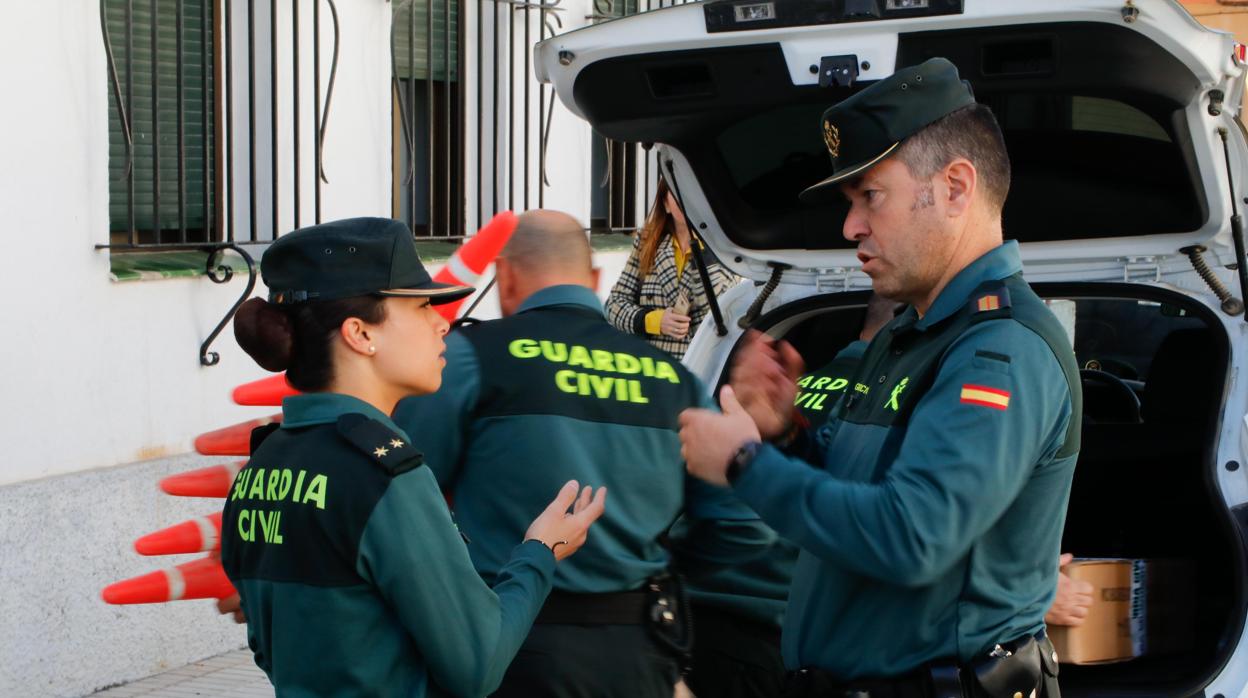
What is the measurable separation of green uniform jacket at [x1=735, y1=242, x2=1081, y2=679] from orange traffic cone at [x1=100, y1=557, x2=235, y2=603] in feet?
7.29

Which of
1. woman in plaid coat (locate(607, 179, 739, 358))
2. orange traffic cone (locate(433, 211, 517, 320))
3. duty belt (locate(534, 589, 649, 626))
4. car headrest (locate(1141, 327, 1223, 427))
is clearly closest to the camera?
duty belt (locate(534, 589, 649, 626))

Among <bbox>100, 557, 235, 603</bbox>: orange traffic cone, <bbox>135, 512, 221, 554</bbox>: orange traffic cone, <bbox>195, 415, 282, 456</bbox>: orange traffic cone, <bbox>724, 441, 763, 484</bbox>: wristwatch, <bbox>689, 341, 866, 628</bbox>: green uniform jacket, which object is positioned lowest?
<bbox>100, 557, 235, 603</bbox>: orange traffic cone

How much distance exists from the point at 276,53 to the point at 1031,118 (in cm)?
349

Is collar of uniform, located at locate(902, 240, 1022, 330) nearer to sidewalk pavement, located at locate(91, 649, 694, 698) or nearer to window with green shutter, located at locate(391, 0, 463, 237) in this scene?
sidewalk pavement, located at locate(91, 649, 694, 698)

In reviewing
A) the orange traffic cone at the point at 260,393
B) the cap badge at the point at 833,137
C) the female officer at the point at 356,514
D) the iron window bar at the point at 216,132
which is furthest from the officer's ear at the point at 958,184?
the iron window bar at the point at 216,132

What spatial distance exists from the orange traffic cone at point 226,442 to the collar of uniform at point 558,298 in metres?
1.31

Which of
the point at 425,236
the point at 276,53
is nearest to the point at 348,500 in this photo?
the point at 276,53

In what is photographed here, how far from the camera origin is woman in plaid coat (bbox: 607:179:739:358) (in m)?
6.45

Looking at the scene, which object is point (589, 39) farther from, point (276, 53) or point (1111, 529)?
point (276, 53)

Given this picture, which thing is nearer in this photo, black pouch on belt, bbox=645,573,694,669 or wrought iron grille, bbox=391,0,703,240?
black pouch on belt, bbox=645,573,694,669

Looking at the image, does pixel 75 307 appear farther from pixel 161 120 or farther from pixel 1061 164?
pixel 1061 164

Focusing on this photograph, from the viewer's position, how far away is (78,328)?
18.2ft

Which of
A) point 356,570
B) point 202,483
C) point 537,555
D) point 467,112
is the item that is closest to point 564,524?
point 537,555

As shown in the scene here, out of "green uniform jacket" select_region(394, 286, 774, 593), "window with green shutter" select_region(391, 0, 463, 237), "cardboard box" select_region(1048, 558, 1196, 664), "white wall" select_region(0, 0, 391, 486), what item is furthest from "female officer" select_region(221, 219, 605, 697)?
"window with green shutter" select_region(391, 0, 463, 237)
